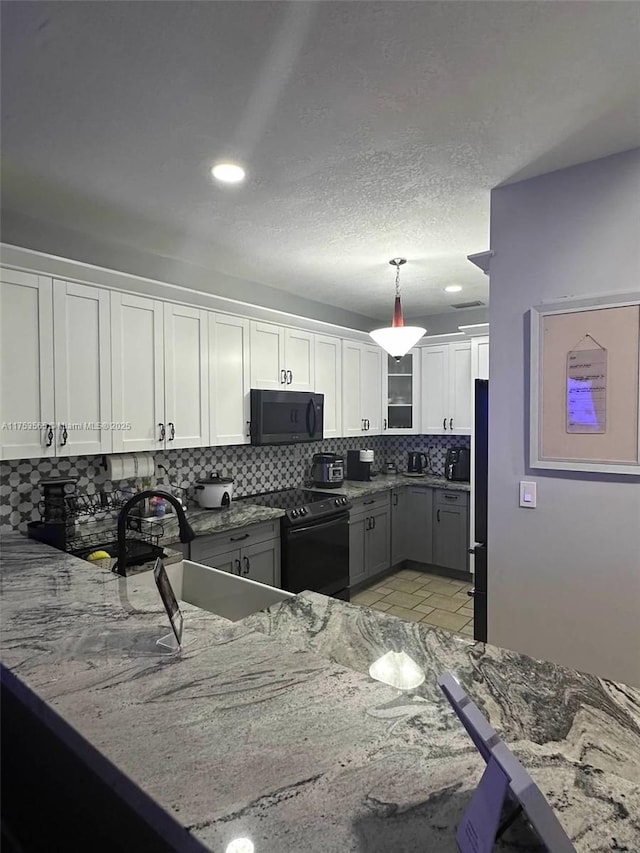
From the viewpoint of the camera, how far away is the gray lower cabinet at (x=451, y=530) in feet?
15.0

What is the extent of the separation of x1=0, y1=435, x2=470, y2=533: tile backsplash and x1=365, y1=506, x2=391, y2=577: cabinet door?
0.78 meters

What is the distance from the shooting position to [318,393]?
430 centimetres

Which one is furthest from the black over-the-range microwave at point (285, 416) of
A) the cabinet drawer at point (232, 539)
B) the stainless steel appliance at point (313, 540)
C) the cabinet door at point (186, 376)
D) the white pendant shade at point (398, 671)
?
the white pendant shade at point (398, 671)

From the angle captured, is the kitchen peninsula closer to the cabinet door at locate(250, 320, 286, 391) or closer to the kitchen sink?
the kitchen sink

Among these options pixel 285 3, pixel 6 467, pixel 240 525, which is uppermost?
pixel 285 3

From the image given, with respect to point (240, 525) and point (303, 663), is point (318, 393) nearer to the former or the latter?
point (240, 525)

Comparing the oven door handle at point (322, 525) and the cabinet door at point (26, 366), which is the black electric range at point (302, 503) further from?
the cabinet door at point (26, 366)

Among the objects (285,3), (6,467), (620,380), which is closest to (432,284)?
(620,380)

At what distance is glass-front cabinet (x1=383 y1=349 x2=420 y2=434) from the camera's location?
5.12 metres

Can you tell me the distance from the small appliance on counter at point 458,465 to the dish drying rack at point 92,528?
295 cm

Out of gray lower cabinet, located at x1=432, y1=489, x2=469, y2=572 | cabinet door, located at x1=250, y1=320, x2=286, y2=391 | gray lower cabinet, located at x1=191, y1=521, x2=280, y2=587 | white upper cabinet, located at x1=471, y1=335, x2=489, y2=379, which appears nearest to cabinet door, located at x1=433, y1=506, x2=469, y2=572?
gray lower cabinet, located at x1=432, y1=489, x2=469, y2=572

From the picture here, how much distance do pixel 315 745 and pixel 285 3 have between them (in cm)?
164

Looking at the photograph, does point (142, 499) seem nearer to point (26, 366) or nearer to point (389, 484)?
point (26, 366)

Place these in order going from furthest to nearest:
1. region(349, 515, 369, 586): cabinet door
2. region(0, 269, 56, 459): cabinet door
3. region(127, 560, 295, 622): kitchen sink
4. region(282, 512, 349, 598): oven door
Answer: region(349, 515, 369, 586): cabinet door, region(282, 512, 349, 598): oven door, region(0, 269, 56, 459): cabinet door, region(127, 560, 295, 622): kitchen sink
